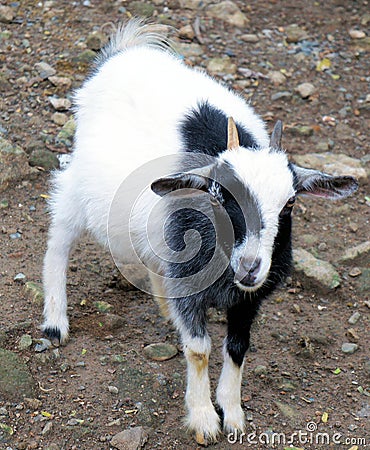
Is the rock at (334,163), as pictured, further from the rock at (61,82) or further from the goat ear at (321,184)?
the goat ear at (321,184)

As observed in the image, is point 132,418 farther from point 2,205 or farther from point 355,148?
point 355,148

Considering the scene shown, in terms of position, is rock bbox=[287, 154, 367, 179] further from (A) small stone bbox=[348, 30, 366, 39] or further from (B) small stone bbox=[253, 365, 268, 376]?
(B) small stone bbox=[253, 365, 268, 376]

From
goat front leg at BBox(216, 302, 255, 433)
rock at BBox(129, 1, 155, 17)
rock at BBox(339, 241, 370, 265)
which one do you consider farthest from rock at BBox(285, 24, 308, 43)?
goat front leg at BBox(216, 302, 255, 433)

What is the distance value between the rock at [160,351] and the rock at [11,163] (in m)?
2.20

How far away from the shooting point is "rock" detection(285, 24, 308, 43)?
906cm

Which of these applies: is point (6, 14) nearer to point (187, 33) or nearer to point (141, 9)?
point (141, 9)

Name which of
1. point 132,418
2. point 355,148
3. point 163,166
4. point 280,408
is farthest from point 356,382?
point 355,148

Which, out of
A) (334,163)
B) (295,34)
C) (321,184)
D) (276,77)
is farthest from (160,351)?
(295,34)

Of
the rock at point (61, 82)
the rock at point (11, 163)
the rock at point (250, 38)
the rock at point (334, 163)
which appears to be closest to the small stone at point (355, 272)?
the rock at point (334, 163)

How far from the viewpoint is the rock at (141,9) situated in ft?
29.1

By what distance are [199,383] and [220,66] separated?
458 cm

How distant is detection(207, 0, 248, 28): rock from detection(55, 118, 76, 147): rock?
268 cm

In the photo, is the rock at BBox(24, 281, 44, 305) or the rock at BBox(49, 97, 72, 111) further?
the rock at BBox(49, 97, 72, 111)

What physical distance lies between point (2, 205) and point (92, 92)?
5.36 ft
